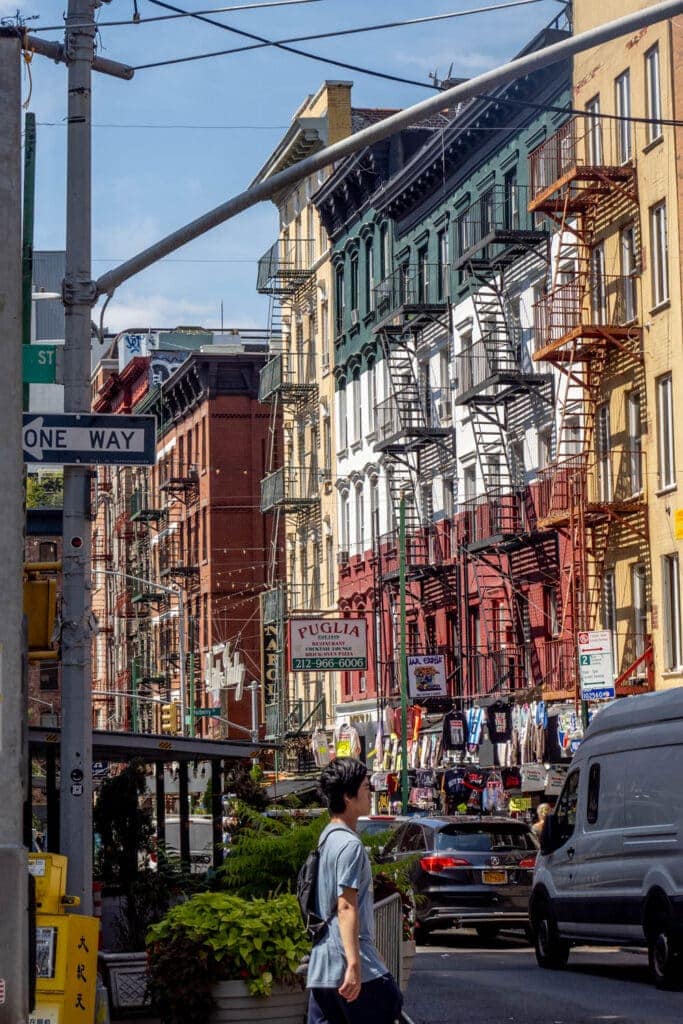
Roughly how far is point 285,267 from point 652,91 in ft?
105

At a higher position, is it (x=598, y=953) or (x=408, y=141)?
(x=408, y=141)

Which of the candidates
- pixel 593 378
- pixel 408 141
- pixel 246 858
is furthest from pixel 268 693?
pixel 246 858

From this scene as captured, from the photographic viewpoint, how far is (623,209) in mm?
39031

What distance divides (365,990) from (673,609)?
2933cm

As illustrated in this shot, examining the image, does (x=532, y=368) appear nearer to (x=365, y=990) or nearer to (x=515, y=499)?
(x=515, y=499)

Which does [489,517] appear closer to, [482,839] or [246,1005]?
[482,839]

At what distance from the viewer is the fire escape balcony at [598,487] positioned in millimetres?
38062

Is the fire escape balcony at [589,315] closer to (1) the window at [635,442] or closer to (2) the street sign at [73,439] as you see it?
(1) the window at [635,442]

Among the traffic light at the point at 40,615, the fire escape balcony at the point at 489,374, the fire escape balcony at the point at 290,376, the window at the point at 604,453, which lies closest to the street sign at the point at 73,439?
the traffic light at the point at 40,615

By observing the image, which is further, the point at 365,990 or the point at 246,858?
the point at 246,858

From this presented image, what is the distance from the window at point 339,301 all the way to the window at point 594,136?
72.7ft

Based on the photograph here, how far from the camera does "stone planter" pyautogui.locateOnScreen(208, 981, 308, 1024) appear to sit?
12.2 meters

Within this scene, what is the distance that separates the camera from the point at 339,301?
6334cm

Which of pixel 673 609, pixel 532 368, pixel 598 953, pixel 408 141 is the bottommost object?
pixel 598 953
